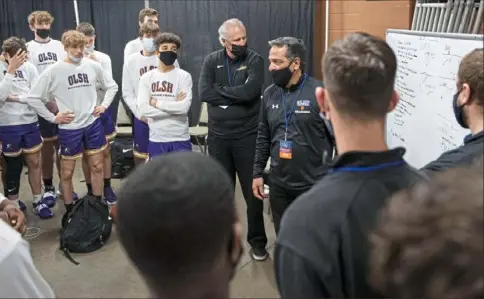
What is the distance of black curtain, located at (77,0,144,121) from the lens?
6238mm

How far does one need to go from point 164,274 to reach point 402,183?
617mm

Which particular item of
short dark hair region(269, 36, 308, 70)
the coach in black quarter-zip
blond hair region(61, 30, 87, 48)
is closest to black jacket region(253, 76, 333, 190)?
short dark hair region(269, 36, 308, 70)

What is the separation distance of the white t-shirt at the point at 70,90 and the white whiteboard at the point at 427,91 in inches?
94.2

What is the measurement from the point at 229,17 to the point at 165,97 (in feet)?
8.66

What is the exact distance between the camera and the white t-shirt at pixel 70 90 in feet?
12.6

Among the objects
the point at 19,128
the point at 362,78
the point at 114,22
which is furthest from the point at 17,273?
the point at 114,22

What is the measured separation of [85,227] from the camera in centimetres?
369

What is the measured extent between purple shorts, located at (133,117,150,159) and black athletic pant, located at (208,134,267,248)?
108 centimetres

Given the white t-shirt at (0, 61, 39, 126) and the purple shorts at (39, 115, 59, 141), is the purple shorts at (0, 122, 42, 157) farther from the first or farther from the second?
the purple shorts at (39, 115, 59, 141)

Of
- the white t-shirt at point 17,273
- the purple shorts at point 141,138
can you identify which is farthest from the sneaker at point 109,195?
the white t-shirt at point 17,273

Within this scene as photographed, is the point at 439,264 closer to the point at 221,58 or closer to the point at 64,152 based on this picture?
the point at 221,58

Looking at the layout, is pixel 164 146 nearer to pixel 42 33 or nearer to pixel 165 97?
pixel 165 97

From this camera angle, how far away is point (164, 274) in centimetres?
89

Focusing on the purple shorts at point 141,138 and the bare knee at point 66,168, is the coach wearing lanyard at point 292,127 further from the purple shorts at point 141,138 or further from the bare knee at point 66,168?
the bare knee at point 66,168
